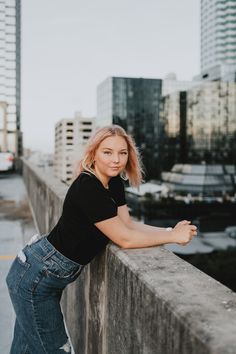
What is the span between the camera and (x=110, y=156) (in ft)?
7.71

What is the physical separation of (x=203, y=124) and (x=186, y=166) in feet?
47.6

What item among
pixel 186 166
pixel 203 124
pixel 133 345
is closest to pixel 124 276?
pixel 133 345

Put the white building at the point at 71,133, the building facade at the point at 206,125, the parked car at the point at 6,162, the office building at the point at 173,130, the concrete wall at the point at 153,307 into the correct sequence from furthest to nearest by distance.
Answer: the white building at the point at 71,133, the office building at the point at 173,130, the building facade at the point at 206,125, the parked car at the point at 6,162, the concrete wall at the point at 153,307

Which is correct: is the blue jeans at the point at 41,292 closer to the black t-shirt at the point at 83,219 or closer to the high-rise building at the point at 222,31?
the black t-shirt at the point at 83,219

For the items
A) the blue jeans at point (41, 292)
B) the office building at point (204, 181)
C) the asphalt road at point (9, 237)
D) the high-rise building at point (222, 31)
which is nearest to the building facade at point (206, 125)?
the office building at point (204, 181)

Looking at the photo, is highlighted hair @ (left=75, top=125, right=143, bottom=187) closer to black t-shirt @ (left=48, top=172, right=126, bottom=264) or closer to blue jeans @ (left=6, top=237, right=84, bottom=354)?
black t-shirt @ (left=48, top=172, right=126, bottom=264)

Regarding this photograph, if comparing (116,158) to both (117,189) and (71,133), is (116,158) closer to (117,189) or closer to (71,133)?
(117,189)

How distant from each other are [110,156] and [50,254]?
599 millimetres

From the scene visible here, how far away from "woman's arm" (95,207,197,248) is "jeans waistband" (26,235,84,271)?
26 centimetres

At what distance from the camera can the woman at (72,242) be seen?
2.11 metres

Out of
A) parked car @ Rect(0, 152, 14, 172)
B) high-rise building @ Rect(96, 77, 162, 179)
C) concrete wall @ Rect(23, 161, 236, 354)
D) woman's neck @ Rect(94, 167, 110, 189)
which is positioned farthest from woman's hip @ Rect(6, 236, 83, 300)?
high-rise building @ Rect(96, 77, 162, 179)

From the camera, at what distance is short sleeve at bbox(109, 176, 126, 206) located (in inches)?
99.7

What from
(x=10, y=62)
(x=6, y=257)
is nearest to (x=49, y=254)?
(x=6, y=257)

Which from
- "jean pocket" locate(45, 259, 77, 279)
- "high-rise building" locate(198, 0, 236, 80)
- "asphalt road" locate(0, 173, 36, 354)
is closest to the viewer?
"jean pocket" locate(45, 259, 77, 279)
